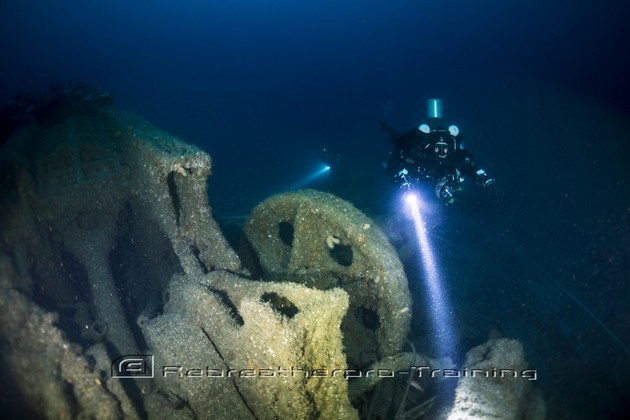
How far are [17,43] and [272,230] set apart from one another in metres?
174

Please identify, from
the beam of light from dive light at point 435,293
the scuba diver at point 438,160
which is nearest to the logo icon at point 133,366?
the beam of light from dive light at point 435,293

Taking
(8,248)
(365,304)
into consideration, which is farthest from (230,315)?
(8,248)

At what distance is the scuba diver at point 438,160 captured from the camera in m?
6.93

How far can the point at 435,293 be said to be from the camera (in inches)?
219

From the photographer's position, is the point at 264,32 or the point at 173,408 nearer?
the point at 173,408

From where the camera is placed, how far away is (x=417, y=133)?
7082 mm

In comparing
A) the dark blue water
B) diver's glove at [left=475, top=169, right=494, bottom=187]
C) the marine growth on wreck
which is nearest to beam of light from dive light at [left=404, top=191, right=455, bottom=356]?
the dark blue water

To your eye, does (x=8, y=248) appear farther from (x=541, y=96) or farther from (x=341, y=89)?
(x=341, y=89)

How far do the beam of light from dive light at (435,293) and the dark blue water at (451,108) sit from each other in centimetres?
29

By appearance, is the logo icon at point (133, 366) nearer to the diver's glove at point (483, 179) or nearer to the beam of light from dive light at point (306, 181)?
the diver's glove at point (483, 179)

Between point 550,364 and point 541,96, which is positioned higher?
point 541,96

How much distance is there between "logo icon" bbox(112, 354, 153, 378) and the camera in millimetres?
3264

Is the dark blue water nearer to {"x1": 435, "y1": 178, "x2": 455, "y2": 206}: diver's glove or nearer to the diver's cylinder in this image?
{"x1": 435, "y1": 178, "x2": 455, "y2": 206}: diver's glove

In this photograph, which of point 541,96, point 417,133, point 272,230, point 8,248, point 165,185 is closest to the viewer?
point 8,248
